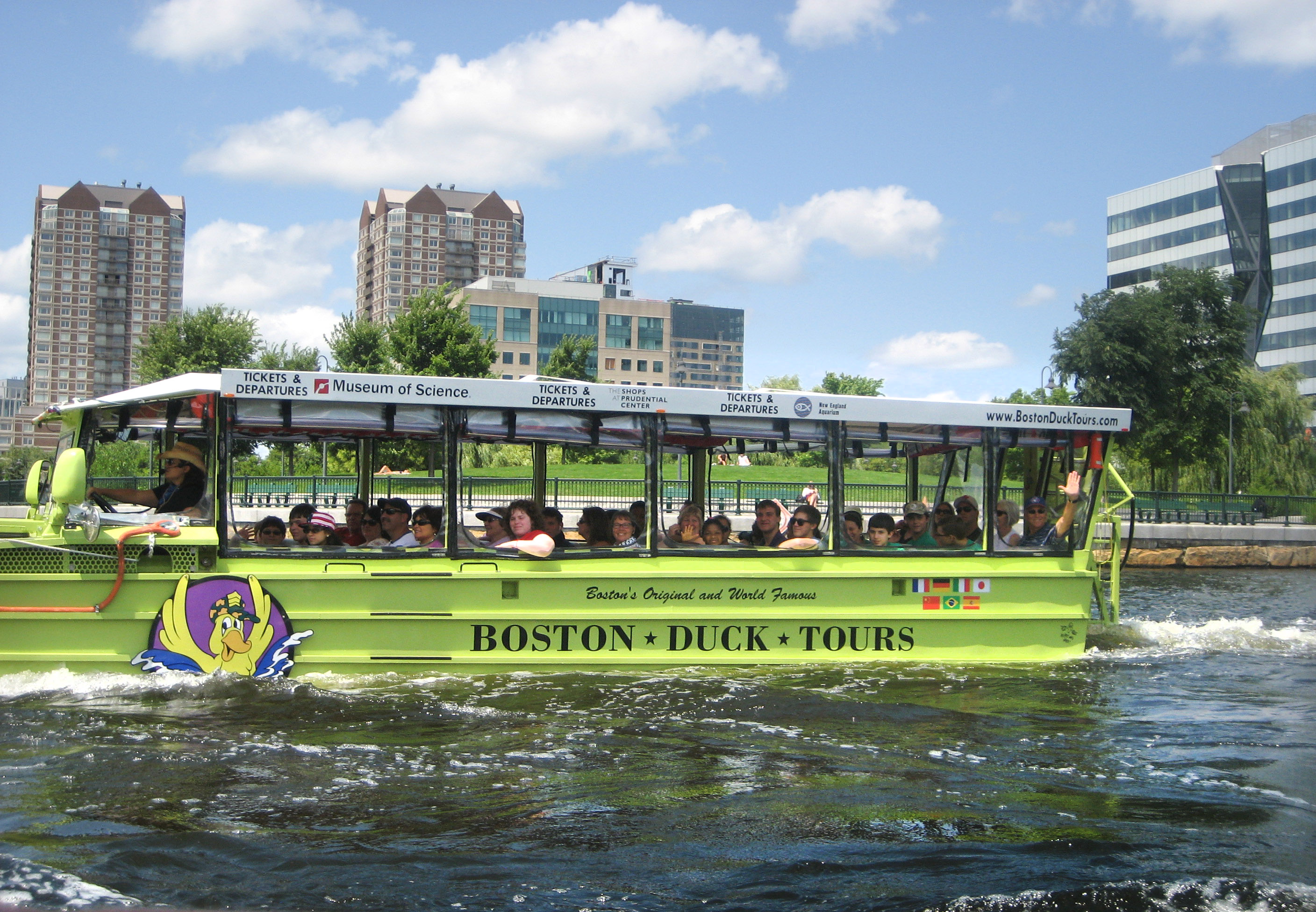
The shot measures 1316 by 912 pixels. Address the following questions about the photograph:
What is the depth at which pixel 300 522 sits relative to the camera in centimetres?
799

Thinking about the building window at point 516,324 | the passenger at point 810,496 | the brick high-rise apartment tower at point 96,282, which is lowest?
the passenger at point 810,496

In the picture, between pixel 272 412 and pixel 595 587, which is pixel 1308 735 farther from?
pixel 272 412

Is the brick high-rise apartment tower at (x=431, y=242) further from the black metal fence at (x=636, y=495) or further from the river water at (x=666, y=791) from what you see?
the river water at (x=666, y=791)

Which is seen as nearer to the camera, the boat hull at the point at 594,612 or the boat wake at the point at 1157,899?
the boat wake at the point at 1157,899

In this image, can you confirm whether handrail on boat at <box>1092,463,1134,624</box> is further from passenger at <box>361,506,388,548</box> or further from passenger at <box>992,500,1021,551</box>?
passenger at <box>361,506,388,548</box>

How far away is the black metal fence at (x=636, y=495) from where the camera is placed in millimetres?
8523

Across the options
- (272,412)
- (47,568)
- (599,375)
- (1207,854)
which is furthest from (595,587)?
(599,375)

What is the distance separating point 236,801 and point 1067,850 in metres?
3.85

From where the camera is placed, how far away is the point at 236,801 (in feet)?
17.1

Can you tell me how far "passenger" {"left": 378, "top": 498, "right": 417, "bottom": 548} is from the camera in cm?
769

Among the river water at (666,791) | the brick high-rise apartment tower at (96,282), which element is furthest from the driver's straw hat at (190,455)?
the brick high-rise apartment tower at (96,282)

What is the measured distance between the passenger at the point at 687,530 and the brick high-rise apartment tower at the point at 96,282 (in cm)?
14654

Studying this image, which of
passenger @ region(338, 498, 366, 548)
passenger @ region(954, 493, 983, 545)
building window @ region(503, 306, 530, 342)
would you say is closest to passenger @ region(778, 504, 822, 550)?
passenger @ region(954, 493, 983, 545)

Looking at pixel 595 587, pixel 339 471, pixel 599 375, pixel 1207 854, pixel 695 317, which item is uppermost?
pixel 695 317
